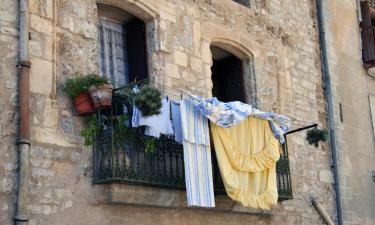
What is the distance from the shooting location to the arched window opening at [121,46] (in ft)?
29.9

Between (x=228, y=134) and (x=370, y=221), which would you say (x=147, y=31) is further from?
(x=370, y=221)

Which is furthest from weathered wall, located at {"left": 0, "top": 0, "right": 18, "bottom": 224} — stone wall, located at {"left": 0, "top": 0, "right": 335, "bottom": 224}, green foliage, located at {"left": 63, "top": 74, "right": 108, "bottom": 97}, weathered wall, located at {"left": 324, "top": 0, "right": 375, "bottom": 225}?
weathered wall, located at {"left": 324, "top": 0, "right": 375, "bottom": 225}

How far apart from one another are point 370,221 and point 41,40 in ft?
24.1

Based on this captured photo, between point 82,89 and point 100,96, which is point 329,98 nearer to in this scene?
point 100,96

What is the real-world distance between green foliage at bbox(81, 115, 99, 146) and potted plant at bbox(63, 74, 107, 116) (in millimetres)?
109

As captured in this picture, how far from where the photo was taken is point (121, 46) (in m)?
9.45

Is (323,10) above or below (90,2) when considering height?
above

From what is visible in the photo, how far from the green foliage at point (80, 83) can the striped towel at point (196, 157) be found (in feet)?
3.81

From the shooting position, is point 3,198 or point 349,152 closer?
point 3,198

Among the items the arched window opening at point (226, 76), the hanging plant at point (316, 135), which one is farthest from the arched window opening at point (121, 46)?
the hanging plant at point (316, 135)

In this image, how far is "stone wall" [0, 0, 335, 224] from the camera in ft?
24.5

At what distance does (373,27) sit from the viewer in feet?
46.0

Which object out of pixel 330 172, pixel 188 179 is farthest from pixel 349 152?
pixel 188 179

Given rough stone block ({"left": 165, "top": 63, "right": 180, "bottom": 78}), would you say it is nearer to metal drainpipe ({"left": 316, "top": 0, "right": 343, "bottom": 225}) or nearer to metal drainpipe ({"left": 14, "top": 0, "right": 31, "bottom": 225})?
metal drainpipe ({"left": 14, "top": 0, "right": 31, "bottom": 225})
